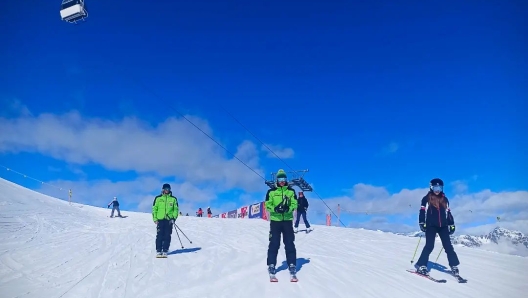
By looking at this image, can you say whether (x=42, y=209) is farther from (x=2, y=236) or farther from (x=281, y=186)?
(x=281, y=186)

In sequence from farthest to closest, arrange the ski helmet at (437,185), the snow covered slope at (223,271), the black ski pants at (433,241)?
the ski helmet at (437,185)
the black ski pants at (433,241)
the snow covered slope at (223,271)

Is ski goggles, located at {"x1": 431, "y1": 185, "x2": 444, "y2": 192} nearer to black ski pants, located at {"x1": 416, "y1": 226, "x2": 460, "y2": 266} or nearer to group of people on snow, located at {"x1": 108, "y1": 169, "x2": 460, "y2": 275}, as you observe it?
group of people on snow, located at {"x1": 108, "y1": 169, "x2": 460, "y2": 275}

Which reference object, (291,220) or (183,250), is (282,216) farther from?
(183,250)

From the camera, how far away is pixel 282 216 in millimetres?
7648

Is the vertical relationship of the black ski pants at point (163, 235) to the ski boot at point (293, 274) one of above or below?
above

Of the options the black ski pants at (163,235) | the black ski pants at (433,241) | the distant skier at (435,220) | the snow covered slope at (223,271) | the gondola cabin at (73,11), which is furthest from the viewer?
the gondola cabin at (73,11)

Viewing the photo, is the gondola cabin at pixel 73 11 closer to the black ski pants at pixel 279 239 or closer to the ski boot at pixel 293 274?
the black ski pants at pixel 279 239

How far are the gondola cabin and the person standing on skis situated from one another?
1418cm

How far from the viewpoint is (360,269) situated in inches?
348

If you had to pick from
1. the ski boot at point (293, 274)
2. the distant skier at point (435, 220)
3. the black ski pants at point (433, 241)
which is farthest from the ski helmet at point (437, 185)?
the ski boot at point (293, 274)

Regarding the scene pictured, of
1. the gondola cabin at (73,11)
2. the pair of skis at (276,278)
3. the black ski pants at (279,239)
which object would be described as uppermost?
the gondola cabin at (73,11)

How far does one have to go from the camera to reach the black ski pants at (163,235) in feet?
34.2

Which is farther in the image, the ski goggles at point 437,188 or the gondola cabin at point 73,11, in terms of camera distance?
the gondola cabin at point 73,11

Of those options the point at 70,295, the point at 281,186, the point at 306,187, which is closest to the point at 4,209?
the point at 70,295
